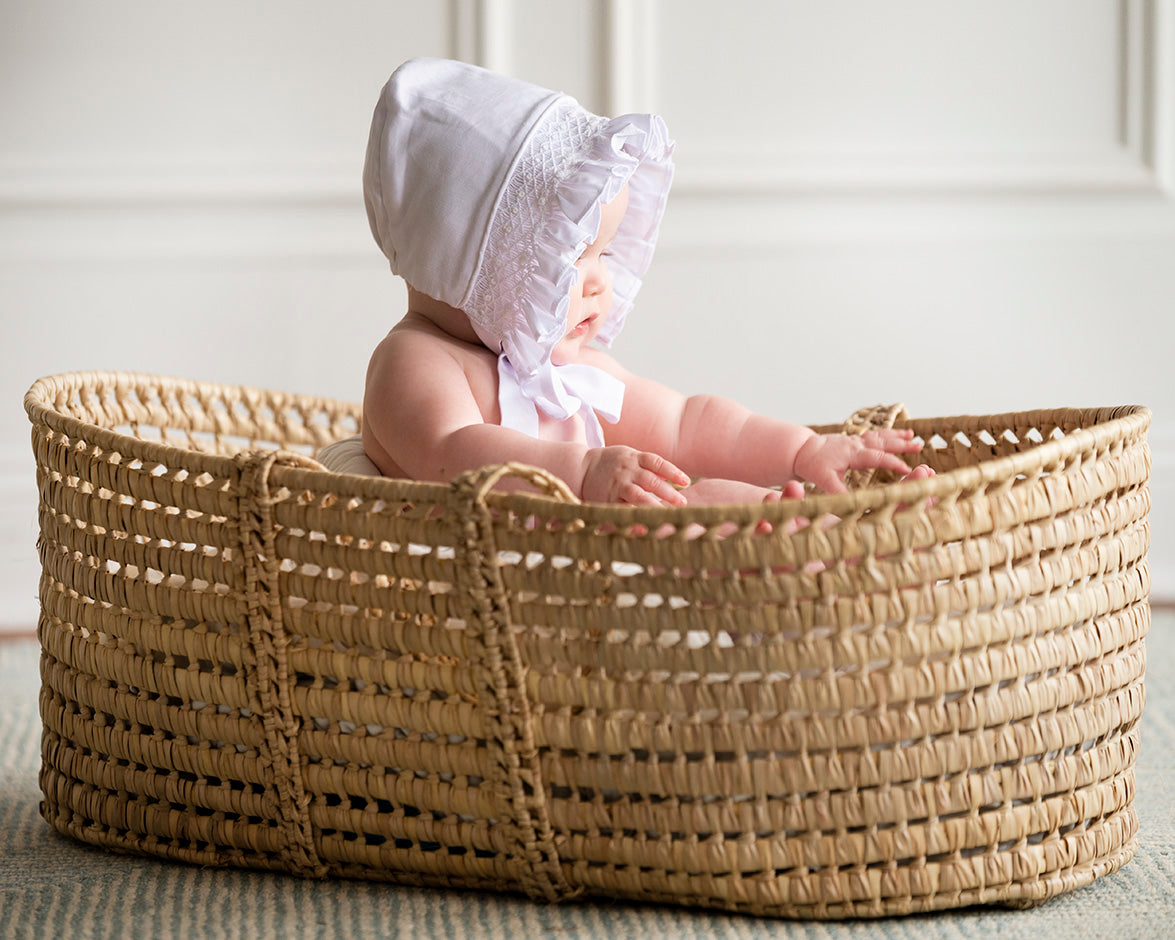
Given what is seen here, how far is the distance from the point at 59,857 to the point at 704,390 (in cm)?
85

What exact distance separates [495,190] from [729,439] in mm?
266

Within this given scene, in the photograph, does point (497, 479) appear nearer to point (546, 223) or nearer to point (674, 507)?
point (674, 507)

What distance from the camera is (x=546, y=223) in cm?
81

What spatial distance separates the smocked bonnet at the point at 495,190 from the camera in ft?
2.64

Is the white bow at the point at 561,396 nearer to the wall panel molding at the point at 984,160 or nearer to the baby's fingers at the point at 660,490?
the baby's fingers at the point at 660,490

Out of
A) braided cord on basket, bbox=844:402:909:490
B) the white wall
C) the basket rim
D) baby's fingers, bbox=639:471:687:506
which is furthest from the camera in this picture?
the white wall

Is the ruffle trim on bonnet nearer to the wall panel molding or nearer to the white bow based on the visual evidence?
the white bow

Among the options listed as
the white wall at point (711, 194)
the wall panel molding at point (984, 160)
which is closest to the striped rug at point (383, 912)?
the white wall at point (711, 194)

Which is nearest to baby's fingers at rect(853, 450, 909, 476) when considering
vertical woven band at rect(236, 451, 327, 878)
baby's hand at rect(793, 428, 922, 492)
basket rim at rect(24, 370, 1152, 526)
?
baby's hand at rect(793, 428, 922, 492)

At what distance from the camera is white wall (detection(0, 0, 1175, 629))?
132cm

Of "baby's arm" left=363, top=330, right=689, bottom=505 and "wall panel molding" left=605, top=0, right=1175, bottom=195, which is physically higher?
"wall panel molding" left=605, top=0, right=1175, bottom=195

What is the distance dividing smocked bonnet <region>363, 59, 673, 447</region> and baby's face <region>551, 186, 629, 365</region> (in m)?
0.03

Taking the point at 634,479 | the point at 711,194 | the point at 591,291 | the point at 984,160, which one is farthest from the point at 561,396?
the point at 984,160

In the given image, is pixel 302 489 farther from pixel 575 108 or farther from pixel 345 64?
pixel 345 64
